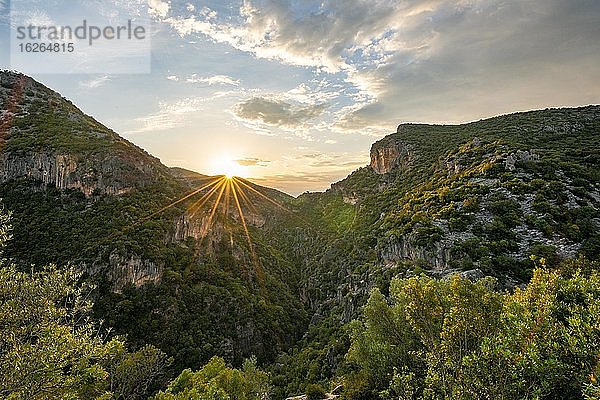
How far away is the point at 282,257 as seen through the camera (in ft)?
348

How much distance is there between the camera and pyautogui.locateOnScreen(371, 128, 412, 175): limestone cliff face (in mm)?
84812

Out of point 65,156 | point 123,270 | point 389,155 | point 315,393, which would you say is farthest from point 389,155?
point 65,156

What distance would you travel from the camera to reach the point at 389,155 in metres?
94.9

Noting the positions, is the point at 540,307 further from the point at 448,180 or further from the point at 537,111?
the point at 537,111

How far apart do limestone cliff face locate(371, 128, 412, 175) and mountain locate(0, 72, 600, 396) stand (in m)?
0.61

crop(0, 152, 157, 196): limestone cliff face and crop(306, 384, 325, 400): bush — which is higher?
crop(0, 152, 157, 196): limestone cliff face

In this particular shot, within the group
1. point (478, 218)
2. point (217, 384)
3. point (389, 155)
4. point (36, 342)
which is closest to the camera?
point (36, 342)

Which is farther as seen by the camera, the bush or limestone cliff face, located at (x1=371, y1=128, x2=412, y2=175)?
limestone cliff face, located at (x1=371, y1=128, x2=412, y2=175)

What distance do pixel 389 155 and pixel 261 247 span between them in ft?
167

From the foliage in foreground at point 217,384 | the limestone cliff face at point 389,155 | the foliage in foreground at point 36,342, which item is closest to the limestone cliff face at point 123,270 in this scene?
the foliage in foreground at point 217,384

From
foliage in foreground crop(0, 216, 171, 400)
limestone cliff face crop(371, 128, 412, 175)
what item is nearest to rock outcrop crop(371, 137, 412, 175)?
limestone cliff face crop(371, 128, 412, 175)

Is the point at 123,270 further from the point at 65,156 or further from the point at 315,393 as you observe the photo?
the point at 315,393

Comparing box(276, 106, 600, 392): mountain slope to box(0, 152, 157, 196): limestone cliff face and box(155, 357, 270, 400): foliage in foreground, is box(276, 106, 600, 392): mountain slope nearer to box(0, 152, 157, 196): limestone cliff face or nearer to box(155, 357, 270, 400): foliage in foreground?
box(155, 357, 270, 400): foliage in foreground

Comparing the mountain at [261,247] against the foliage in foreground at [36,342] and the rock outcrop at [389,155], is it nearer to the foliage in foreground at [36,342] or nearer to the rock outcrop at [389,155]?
the rock outcrop at [389,155]
